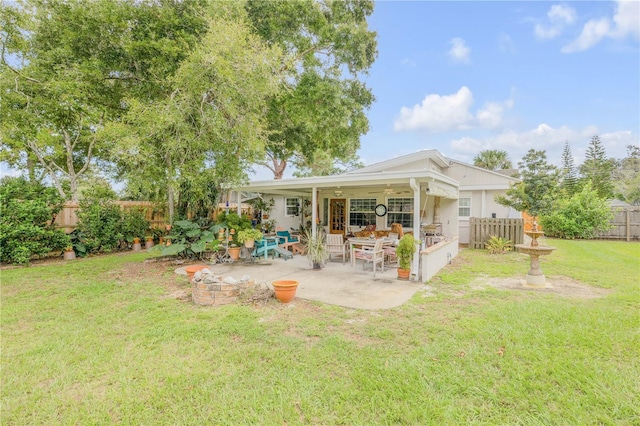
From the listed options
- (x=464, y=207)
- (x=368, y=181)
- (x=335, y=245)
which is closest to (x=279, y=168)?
(x=464, y=207)

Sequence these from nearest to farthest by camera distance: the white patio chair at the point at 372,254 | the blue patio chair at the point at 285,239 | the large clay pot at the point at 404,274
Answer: the large clay pot at the point at 404,274 < the white patio chair at the point at 372,254 < the blue patio chair at the point at 285,239

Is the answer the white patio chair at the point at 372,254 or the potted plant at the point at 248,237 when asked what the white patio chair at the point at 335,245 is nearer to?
the white patio chair at the point at 372,254

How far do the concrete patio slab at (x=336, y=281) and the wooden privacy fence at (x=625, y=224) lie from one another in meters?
14.1

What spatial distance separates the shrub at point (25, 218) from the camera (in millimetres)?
7871

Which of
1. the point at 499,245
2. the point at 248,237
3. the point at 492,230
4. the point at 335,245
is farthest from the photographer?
the point at 492,230

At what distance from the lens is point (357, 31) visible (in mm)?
10953

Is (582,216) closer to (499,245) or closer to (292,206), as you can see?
(499,245)

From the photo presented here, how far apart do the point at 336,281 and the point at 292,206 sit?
385 inches

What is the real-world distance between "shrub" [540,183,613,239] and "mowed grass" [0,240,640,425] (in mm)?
11252

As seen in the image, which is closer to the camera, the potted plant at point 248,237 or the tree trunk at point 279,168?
the potted plant at point 248,237

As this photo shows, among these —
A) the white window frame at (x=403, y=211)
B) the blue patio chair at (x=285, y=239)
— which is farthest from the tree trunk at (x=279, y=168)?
the blue patio chair at (x=285, y=239)

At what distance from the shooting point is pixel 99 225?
1021 centimetres

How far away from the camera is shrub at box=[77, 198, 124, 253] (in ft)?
32.4

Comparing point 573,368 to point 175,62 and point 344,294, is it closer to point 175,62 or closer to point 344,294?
point 344,294
